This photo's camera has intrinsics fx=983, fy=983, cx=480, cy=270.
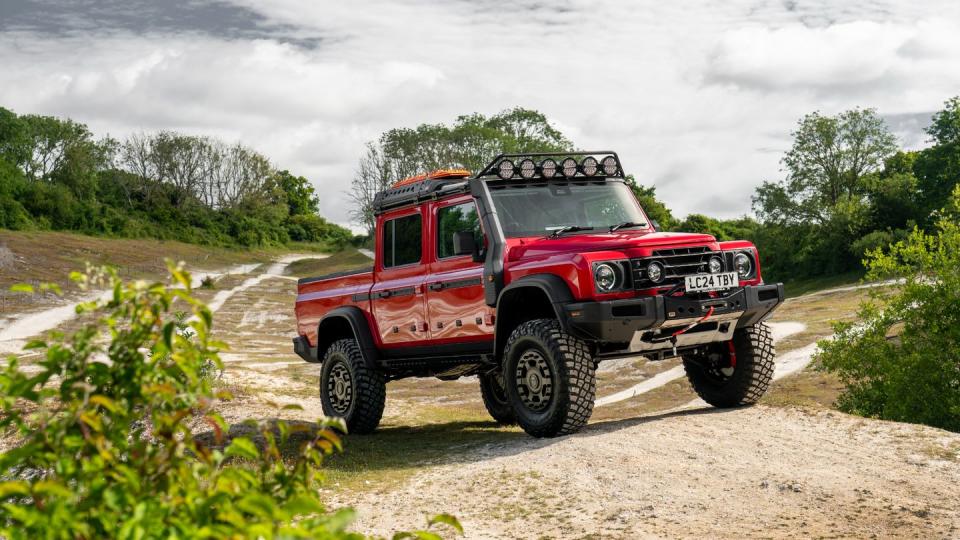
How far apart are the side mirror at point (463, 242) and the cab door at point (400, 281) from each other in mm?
1089

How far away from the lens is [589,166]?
10.5m

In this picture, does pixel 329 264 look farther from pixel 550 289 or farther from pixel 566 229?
pixel 550 289

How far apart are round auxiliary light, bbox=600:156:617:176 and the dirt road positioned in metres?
2.68

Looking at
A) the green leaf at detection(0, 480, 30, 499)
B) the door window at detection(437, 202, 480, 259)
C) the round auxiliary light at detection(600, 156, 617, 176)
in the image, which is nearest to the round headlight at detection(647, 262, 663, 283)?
the door window at detection(437, 202, 480, 259)

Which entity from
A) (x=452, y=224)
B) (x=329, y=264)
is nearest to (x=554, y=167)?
(x=452, y=224)

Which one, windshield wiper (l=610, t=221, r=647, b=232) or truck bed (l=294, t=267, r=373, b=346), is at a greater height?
windshield wiper (l=610, t=221, r=647, b=232)

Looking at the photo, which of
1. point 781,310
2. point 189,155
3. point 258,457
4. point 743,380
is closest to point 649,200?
point 781,310

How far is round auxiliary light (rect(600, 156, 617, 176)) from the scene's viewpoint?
10656 mm

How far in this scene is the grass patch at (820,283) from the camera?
4716 centimetres

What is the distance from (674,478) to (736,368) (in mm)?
3138

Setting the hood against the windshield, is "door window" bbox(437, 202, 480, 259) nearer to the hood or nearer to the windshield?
the windshield

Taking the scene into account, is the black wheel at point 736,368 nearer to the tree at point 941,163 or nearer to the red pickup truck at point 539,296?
the red pickup truck at point 539,296

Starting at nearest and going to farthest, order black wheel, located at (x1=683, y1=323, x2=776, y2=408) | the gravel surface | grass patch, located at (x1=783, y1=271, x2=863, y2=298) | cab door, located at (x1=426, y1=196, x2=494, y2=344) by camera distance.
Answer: the gravel surface, cab door, located at (x1=426, y1=196, x2=494, y2=344), black wheel, located at (x1=683, y1=323, x2=776, y2=408), grass patch, located at (x1=783, y1=271, x2=863, y2=298)

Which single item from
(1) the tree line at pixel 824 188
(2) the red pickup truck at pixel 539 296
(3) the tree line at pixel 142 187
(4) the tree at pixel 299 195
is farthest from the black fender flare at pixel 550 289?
(4) the tree at pixel 299 195
